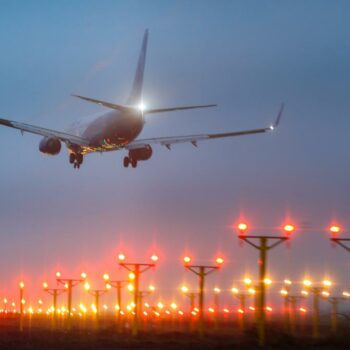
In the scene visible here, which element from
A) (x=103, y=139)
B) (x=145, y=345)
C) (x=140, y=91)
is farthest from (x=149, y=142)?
(x=145, y=345)

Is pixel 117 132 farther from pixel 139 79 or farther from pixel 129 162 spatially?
pixel 139 79

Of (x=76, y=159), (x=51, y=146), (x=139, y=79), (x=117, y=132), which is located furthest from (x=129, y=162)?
(x=139, y=79)

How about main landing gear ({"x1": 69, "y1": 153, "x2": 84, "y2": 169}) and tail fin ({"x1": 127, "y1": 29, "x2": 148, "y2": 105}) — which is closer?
main landing gear ({"x1": 69, "y1": 153, "x2": 84, "y2": 169})

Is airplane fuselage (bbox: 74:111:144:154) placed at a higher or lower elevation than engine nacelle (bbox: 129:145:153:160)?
higher

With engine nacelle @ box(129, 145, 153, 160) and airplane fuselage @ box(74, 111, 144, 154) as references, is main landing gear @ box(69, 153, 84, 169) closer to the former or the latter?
airplane fuselage @ box(74, 111, 144, 154)

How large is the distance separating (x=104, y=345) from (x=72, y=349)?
20.2 feet

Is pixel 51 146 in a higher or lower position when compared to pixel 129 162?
higher

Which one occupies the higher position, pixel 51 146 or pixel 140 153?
pixel 51 146

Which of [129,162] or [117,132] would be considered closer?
[129,162]

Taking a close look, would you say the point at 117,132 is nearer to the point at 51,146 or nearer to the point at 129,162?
the point at 129,162

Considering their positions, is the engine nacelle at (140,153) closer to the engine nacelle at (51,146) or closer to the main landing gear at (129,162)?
the main landing gear at (129,162)

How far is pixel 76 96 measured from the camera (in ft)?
165

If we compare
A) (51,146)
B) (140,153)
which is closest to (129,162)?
(140,153)

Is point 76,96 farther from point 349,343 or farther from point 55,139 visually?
point 349,343
